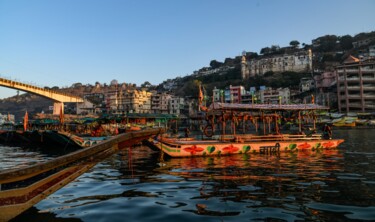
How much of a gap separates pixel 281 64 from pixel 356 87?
2372 inches

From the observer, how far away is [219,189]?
904 cm

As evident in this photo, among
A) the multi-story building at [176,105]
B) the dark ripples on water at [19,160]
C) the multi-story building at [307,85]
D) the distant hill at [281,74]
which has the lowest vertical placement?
the dark ripples on water at [19,160]

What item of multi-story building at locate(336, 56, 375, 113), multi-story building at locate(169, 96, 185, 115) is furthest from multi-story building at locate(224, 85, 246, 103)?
multi-story building at locate(336, 56, 375, 113)

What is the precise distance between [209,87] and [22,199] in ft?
438

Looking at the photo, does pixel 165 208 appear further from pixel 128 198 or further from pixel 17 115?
pixel 17 115

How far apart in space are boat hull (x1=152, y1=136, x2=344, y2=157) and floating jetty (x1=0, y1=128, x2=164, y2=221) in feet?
34.4

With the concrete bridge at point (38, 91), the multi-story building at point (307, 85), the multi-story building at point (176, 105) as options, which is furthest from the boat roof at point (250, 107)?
the multi-story building at point (176, 105)

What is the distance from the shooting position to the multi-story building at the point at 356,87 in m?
75.3

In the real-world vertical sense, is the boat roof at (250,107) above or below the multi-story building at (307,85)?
below

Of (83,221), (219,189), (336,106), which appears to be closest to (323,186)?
(219,189)

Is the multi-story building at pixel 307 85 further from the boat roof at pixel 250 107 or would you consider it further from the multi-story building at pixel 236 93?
the boat roof at pixel 250 107

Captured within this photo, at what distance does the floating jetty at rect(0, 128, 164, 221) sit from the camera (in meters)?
5.50

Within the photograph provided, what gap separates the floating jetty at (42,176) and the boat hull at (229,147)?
10.5 m

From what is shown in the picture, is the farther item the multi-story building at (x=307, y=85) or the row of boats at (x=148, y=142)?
the multi-story building at (x=307, y=85)
